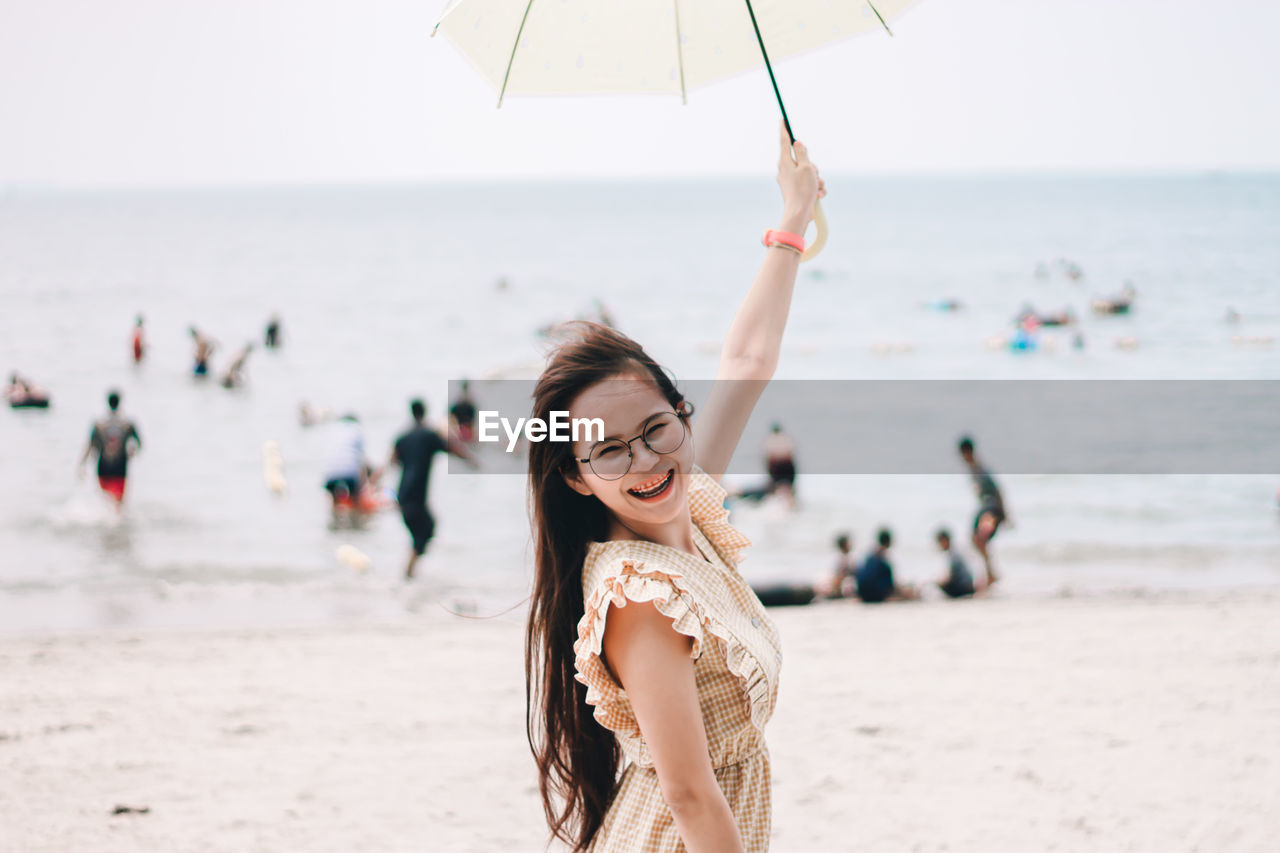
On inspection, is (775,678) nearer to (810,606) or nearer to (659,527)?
(659,527)

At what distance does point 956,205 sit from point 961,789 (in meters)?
125

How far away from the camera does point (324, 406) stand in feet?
77.2

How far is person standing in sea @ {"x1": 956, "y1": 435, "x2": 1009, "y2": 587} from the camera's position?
35.5 ft

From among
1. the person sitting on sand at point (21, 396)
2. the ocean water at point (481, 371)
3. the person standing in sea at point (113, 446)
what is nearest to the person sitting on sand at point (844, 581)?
the ocean water at point (481, 371)

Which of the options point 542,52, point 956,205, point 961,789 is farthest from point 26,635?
point 956,205

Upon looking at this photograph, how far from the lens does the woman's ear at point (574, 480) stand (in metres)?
1.68

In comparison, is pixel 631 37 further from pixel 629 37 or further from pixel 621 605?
pixel 621 605

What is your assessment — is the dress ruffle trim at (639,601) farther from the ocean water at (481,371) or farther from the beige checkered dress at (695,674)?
the ocean water at (481,371)

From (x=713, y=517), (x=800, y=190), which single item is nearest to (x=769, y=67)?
(x=800, y=190)

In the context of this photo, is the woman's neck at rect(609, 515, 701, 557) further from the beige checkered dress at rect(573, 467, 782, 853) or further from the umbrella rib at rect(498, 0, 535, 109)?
the umbrella rib at rect(498, 0, 535, 109)

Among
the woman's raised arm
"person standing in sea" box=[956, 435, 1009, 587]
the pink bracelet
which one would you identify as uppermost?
the pink bracelet

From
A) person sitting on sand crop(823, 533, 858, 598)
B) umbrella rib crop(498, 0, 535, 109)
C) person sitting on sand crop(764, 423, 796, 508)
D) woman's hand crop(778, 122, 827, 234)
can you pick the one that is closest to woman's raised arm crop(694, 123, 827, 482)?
woman's hand crop(778, 122, 827, 234)

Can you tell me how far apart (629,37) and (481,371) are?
92.7 ft

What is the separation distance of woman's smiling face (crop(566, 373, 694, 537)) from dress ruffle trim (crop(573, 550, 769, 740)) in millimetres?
111
